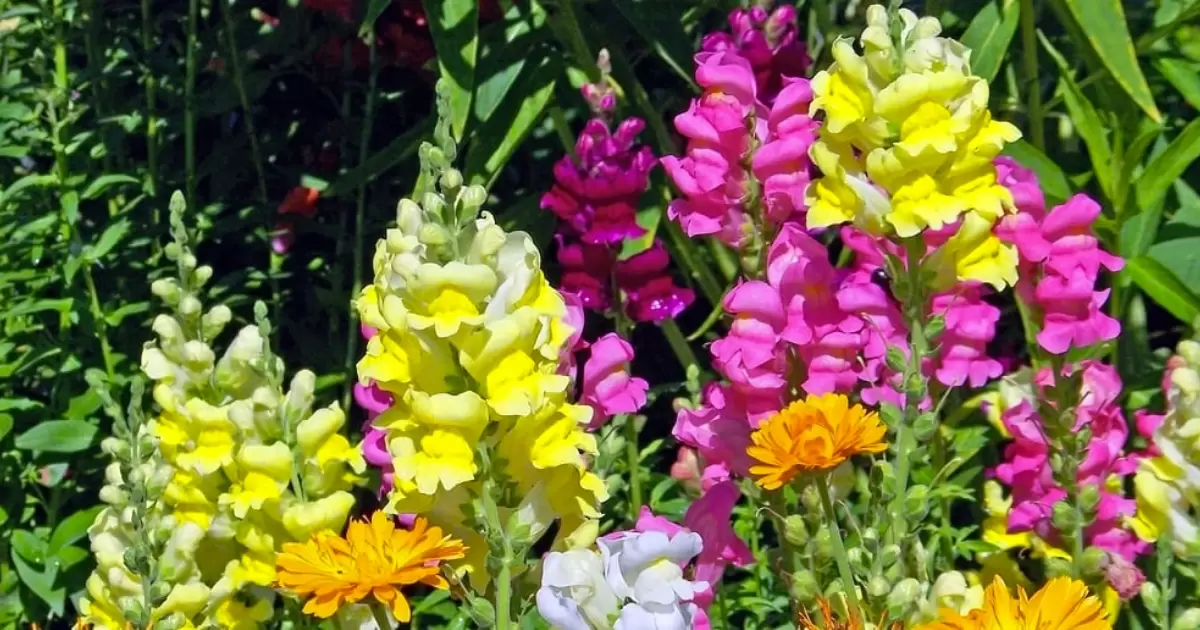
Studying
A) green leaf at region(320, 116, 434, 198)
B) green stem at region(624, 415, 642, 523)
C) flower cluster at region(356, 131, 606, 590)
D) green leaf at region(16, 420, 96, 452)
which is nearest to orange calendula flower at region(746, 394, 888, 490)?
flower cluster at region(356, 131, 606, 590)

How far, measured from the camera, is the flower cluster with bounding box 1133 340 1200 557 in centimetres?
120

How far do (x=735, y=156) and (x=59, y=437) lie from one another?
2.96 ft

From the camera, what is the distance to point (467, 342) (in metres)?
0.96

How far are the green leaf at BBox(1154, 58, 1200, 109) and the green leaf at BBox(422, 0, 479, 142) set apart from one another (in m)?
0.80

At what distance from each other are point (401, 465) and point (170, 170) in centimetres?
137

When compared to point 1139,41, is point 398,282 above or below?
above

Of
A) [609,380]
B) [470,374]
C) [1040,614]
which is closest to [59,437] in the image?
[609,380]

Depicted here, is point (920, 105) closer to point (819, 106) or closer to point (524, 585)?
point (819, 106)

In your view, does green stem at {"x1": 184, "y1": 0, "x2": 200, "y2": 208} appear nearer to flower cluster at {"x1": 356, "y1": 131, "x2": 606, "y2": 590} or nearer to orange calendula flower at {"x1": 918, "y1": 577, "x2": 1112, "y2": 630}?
flower cluster at {"x1": 356, "y1": 131, "x2": 606, "y2": 590}

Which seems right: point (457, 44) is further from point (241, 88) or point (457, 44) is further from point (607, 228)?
point (241, 88)

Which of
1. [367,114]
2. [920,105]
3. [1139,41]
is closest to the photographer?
[920,105]

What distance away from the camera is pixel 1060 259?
1243 millimetres

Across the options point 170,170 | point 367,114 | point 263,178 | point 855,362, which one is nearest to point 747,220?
point 855,362

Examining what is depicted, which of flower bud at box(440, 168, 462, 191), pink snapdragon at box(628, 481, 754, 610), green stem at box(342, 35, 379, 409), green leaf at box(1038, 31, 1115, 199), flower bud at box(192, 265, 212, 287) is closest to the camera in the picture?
flower bud at box(440, 168, 462, 191)
